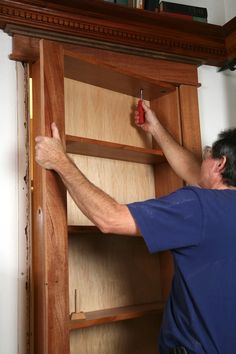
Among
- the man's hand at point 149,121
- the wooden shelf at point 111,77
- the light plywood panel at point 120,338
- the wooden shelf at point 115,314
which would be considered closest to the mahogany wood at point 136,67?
the wooden shelf at point 111,77

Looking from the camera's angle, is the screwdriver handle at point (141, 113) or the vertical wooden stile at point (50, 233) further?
the screwdriver handle at point (141, 113)

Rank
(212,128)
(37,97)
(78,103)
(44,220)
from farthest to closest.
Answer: (212,128) < (78,103) < (37,97) < (44,220)

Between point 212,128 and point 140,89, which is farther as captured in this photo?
point 212,128

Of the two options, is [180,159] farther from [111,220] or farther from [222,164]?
[111,220]

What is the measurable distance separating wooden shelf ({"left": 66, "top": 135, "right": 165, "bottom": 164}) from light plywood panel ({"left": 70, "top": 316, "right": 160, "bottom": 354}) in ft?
2.46

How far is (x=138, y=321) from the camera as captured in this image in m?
1.97

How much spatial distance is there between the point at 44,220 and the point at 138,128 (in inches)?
33.7

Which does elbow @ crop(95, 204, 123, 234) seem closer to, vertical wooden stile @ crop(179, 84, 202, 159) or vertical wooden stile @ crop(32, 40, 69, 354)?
vertical wooden stile @ crop(32, 40, 69, 354)

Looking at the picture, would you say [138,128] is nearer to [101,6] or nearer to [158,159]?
[158,159]

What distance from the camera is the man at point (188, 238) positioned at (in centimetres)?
130

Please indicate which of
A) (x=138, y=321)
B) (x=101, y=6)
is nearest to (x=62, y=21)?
(x=101, y=6)

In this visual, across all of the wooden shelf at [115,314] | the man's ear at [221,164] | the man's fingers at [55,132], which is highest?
the man's fingers at [55,132]

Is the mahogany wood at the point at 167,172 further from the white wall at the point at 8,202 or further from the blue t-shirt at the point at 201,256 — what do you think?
the white wall at the point at 8,202

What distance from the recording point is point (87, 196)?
1318mm
